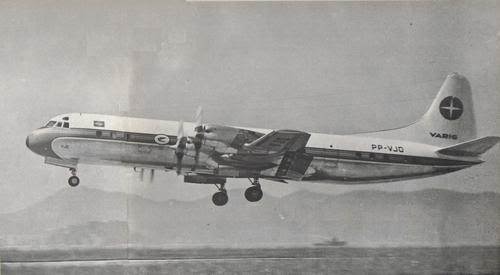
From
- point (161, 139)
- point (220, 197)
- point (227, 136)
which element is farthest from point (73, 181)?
point (227, 136)

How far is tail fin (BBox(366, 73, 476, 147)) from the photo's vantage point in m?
5.98

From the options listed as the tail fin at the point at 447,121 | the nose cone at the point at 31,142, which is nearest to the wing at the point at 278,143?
the tail fin at the point at 447,121

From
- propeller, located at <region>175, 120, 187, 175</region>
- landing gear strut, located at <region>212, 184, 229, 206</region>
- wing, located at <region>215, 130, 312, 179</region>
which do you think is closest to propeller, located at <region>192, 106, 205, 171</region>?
propeller, located at <region>175, 120, 187, 175</region>

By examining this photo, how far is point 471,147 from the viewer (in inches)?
231

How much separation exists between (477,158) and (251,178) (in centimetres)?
249

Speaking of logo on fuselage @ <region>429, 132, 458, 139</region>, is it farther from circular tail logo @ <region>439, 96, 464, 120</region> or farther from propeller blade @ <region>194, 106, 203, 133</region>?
propeller blade @ <region>194, 106, 203, 133</region>

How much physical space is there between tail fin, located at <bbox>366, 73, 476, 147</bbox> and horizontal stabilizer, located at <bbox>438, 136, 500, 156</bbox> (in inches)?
3.6

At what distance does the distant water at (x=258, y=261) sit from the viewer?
5.70 metres

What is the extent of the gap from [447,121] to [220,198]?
262cm

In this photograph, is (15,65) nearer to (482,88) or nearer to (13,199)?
(13,199)

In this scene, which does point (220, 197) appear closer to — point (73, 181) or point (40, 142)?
point (73, 181)

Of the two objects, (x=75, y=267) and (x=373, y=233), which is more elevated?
(x=373, y=233)

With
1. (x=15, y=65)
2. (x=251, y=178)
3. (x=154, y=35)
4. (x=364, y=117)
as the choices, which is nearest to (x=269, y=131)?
(x=251, y=178)

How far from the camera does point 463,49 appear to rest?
19.9ft
